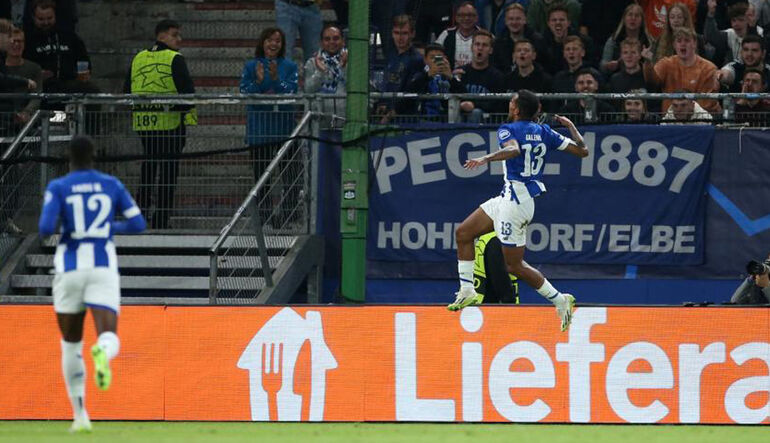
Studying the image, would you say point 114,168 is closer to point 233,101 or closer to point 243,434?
point 233,101

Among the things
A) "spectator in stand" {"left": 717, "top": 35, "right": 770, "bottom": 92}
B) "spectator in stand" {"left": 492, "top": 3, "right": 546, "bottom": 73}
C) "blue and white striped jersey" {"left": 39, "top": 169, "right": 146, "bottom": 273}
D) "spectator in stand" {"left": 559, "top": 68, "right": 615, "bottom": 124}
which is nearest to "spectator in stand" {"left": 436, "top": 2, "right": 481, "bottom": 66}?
"spectator in stand" {"left": 492, "top": 3, "right": 546, "bottom": 73}

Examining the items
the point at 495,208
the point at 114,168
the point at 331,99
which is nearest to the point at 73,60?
the point at 114,168

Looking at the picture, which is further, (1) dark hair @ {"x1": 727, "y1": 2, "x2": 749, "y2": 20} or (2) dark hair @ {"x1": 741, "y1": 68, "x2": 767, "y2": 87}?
(1) dark hair @ {"x1": 727, "y1": 2, "x2": 749, "y2": 20}

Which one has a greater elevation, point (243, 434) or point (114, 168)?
point (114, 168)

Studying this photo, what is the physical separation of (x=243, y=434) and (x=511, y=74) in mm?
6103

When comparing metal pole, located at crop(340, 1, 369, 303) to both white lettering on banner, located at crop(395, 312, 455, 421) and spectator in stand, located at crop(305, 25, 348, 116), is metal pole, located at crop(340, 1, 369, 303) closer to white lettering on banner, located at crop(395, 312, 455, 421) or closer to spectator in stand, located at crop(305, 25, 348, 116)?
white lettering on banner, located at crop(395, 312, 455, 421)

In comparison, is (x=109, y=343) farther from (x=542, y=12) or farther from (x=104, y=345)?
(x=542, y=12)

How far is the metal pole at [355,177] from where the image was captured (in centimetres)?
1404

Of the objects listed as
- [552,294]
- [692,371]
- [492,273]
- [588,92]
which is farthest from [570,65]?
[692,371]

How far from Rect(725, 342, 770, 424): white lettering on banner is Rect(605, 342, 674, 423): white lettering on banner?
532 millimetres

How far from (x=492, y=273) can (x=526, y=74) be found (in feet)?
9.51

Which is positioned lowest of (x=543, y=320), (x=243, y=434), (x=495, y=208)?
(x=243, y=434)

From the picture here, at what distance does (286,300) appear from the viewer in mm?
15859

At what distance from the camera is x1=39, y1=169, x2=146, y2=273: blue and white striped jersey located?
10.6 meters
